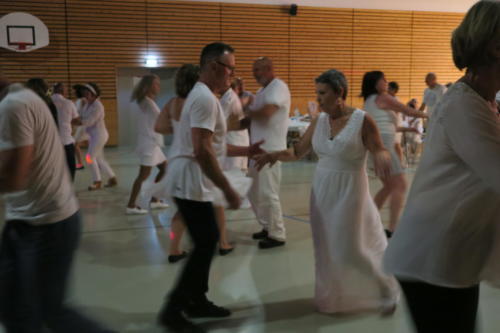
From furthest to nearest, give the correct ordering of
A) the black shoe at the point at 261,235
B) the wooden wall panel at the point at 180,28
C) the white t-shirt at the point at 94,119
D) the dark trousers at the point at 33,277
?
the wooden wall panel at the point at 180,28, the white t-shirt at the point at 94,119, the black shoe at the point at 261,235, the dark trousers at the point at 33,277

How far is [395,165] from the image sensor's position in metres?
4.81

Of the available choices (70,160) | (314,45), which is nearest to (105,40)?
(314,45)

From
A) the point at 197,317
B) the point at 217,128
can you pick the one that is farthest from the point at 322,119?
the point at 197,317

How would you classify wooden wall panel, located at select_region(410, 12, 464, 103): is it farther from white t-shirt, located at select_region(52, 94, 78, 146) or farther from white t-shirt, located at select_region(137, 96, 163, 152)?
white t-shirt, located at select_region(137, 96, 163, 152)

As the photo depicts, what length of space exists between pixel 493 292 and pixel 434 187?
103 inches

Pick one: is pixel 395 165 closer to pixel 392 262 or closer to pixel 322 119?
pixel 322 119

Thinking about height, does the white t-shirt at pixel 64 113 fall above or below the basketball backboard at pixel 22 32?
below

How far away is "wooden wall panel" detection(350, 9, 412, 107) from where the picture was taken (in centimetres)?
1520

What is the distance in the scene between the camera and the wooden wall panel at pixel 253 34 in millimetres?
13859

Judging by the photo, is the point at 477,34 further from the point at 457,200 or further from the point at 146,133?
the point at 146,133

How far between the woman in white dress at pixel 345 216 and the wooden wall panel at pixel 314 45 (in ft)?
38.5

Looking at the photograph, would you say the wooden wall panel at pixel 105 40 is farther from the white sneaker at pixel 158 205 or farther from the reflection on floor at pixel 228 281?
the reflection on floor at pixel 228 281

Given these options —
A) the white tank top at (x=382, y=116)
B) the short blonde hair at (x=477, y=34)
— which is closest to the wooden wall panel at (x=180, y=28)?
the white tank top at (x=382, y=116)

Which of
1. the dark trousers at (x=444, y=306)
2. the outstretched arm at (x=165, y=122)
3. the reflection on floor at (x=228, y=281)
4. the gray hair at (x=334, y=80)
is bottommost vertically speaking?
the reflection on floor at (x=228, y=281)
